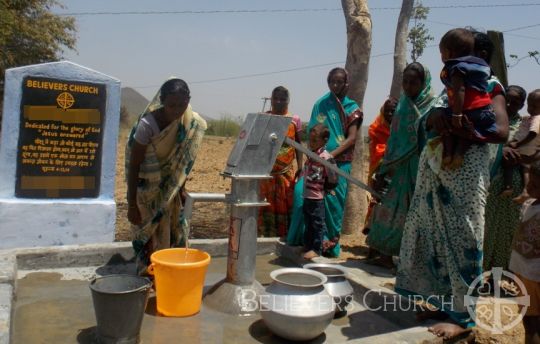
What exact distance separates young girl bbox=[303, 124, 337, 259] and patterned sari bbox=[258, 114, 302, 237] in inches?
37.6

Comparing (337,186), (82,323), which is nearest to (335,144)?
(337,186)

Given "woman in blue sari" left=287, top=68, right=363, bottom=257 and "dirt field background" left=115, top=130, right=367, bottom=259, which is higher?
"woman in blue sari" left=287, top=68, right=363, bottom=257

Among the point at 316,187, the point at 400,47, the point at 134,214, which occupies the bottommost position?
the point at 134,214

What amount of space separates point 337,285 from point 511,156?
77.1 inches

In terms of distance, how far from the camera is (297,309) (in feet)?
8.68

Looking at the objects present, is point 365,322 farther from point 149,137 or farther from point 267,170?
point 149,137

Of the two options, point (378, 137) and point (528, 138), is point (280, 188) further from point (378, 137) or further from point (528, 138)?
point (528, 138)

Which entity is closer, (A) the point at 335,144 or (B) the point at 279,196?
(A) the point at 335,144

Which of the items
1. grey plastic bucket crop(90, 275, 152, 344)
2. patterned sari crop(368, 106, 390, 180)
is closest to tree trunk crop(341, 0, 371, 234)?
patterned sari crop(368, 106, 390, 180)

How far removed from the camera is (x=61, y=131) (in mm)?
4434

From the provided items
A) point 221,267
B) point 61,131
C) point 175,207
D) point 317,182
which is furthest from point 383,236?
point 61,131

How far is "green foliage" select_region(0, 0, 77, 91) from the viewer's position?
16.6 meters

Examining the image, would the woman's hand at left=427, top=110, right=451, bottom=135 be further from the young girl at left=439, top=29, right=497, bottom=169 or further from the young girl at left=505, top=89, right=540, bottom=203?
the young girl at left=505, top=89, right=540, bottom=203

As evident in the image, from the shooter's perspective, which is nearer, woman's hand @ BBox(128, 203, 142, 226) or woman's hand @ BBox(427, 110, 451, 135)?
woman's hand @ BBox(427, 110, 451, 135)
